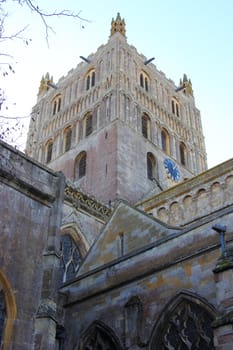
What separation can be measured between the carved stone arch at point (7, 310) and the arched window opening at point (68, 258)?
33.3ft

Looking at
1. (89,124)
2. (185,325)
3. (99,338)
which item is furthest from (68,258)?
(89,124)

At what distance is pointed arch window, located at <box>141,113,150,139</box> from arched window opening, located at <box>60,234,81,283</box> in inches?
467

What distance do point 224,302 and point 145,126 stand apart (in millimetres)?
24361

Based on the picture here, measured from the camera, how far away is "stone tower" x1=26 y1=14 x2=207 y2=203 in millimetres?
28344

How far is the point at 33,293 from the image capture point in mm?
10508

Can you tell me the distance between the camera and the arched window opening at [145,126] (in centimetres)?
3183

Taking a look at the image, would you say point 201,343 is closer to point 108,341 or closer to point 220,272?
point 220,272

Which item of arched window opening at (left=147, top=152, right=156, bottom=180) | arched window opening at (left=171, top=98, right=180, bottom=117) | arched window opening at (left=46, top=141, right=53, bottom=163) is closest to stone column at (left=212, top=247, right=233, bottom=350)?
arched window opening at (left=147, top=152, right=156, bottom=180)

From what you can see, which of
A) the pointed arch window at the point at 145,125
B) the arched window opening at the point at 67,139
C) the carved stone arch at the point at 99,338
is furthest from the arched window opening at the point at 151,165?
the carved stone arch at the point at 99,338

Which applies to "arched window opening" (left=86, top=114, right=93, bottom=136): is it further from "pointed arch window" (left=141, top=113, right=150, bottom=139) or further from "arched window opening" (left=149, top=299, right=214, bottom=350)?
"arched window opening" (left=149, top=299, right=214, bottom=350)

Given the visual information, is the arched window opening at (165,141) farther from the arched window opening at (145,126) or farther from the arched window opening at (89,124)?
the arched window opening at (89,124)

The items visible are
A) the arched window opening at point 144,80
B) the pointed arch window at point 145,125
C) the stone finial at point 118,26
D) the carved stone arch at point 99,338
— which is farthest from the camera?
the stone finial at point 118,26

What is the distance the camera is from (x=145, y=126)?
106 feet

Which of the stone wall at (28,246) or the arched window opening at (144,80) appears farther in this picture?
the arched window opening at (144,80)
